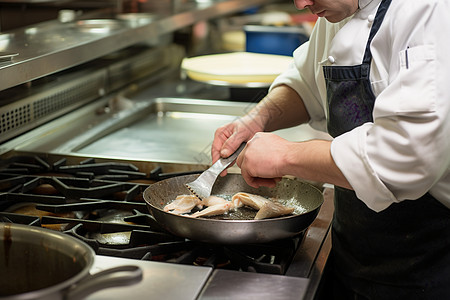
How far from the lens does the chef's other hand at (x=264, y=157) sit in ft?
4.39

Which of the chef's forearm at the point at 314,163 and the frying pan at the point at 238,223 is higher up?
the chef's forearm at the point at 314,163

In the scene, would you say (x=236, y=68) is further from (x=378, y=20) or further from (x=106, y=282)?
(x=106, y=282)

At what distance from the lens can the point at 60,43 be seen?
6.28 feet

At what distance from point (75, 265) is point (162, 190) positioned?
0.52m

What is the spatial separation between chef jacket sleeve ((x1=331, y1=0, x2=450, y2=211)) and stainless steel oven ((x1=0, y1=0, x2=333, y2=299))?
9.8 inches

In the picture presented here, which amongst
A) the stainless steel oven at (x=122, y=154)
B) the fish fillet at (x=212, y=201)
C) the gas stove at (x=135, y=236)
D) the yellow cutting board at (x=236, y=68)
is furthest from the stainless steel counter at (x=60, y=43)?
the fish fillet at (x=212, y=201)

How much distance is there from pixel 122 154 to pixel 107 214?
18.1 inches

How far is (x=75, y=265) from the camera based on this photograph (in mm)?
1076

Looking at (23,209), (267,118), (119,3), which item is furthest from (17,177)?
(119,3)

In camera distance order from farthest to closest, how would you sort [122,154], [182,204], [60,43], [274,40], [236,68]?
1. [274,40]
2. [236,68]
3. [122,154]
4. [60,43]
5. [182,204]

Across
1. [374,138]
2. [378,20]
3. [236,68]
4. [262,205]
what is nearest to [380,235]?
[262,205]

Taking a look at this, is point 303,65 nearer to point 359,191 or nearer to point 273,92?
point 273,92

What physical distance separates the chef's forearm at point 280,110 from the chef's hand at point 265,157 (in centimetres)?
32

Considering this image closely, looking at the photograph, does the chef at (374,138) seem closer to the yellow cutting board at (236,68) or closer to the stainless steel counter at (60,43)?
the stainless steel counter at (60,43)
